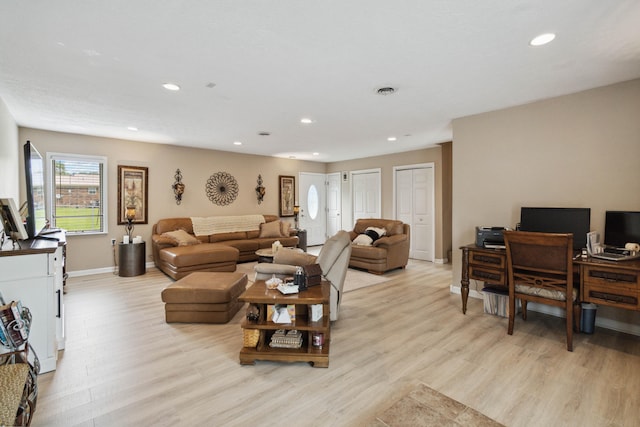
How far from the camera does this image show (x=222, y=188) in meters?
6.79

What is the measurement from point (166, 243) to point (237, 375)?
12.3 feet

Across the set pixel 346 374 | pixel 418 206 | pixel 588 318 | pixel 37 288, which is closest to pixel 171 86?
pixel 37 288

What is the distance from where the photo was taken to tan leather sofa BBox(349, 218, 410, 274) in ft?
17.1

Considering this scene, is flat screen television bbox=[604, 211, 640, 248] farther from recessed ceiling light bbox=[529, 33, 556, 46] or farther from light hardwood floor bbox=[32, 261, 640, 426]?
recessed ceiling light bbox=[529, 33, 556, 46]

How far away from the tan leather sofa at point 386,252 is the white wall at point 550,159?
50.8 inches

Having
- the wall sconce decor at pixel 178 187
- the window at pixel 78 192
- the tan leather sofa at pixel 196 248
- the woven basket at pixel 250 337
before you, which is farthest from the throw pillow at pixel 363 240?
the window at pixel 78 192

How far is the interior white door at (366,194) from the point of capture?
7.57 m

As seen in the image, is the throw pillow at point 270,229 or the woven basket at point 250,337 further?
the throw pillow at point 270,229

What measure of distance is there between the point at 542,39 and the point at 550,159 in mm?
1733

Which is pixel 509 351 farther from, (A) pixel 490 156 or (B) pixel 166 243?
(B) pixel 166 243

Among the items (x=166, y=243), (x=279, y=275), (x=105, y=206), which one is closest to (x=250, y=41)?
(x=279, y=275)

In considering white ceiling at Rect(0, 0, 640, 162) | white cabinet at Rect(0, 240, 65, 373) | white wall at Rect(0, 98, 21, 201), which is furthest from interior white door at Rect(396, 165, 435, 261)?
white wall at Rect(0, 98, 21, 201)

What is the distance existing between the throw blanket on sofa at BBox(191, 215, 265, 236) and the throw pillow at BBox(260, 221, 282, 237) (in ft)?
0.68

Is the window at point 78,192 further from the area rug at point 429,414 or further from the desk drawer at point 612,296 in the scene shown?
the desk drawer at point 612,296
